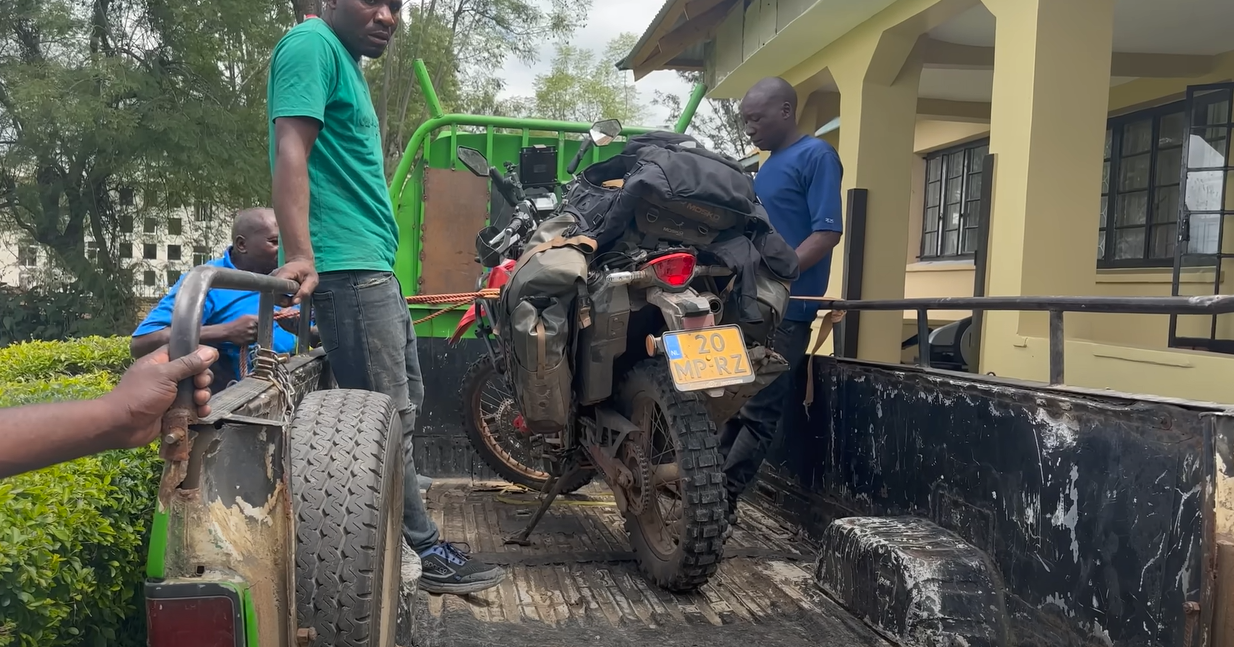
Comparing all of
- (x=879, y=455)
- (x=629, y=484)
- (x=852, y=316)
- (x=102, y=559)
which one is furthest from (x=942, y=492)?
(x=852, y=316)

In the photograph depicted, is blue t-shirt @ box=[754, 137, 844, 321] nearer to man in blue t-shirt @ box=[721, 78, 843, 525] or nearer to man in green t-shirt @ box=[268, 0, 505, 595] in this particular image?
man in blue t-shirt @ box=[721, 78, 843, 525]

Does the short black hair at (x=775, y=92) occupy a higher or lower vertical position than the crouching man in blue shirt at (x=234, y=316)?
higher

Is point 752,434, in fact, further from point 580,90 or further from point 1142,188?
point 580,90

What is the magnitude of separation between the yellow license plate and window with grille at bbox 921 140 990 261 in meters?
7.96

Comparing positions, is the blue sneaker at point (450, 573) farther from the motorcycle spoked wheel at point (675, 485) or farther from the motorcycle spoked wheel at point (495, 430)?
the motorcycle spoked wheel at point (495, 430)

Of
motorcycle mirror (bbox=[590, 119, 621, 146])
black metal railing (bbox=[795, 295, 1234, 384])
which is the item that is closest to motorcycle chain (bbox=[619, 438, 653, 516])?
black metal railing (bbox=[795, 295, 1234, 384])

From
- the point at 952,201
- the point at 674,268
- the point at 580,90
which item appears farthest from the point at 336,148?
the point at 580,90

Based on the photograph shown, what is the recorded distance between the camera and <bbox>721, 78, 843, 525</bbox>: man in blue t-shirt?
3.90 m

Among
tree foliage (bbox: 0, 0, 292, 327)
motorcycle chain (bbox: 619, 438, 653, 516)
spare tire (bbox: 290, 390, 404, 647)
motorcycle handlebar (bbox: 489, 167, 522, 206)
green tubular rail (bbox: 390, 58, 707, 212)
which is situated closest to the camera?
spare tire (bbox: 290, 390, 404, 647)

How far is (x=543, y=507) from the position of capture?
388 cm

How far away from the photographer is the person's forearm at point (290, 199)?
245 cm

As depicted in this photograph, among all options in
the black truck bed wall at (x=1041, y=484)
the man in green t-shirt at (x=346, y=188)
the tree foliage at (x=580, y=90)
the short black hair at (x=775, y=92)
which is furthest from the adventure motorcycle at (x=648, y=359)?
the tree foliage at (x=580, y=90)

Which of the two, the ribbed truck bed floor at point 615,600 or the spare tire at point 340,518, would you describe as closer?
the spare tire at point 340,518

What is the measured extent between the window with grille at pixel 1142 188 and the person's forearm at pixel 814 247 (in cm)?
460
